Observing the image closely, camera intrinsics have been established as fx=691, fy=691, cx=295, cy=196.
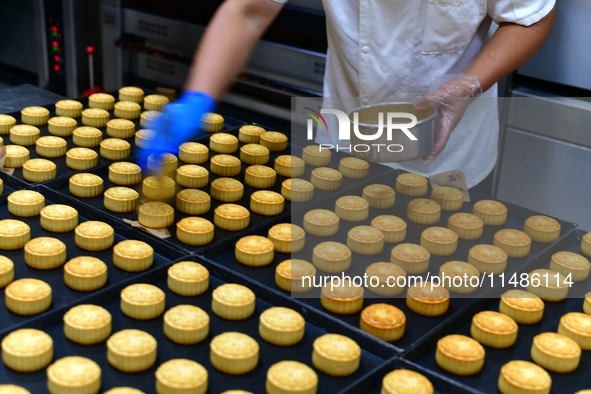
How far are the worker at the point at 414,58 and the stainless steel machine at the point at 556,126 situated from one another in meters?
0.52

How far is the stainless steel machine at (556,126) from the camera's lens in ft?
9.45

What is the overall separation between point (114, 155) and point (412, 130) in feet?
3.22

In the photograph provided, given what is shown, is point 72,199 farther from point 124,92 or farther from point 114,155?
point 124,92

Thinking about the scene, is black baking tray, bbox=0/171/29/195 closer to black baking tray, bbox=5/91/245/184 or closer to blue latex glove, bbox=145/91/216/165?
black baking tray, bbox=5/91/245/184

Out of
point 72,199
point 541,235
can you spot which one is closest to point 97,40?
point 72,199

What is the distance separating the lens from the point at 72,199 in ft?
6.32

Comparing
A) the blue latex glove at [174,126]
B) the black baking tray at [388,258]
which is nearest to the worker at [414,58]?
the blue latex glove at [174,126]

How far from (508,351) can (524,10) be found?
1104 mm

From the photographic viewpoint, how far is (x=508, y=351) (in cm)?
150

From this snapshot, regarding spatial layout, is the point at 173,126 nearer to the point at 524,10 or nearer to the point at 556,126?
the point at 524,10

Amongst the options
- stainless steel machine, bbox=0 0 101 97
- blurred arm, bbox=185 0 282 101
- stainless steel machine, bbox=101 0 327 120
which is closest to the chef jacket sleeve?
blurred arm, bbox=185 0 282 101

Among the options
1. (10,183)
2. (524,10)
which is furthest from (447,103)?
(10,183)

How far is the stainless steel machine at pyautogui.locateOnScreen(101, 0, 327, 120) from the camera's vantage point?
11.1ft

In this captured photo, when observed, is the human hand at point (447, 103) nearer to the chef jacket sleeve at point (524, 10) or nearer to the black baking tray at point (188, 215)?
the chef jacket sleeve at point (524, 10)
